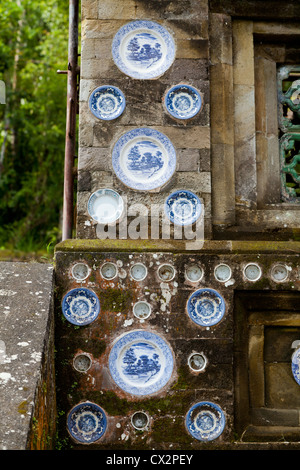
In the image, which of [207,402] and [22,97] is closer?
[207,402]

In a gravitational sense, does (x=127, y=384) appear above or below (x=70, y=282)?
below

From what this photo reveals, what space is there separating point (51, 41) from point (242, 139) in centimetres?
774

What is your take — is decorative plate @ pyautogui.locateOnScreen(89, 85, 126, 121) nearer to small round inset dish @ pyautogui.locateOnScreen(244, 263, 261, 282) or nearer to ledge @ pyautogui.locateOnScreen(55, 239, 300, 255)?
ledge @ pyautogui.locateOnScreen(55, 239, 300, 255)

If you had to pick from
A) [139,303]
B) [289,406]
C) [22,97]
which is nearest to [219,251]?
[139,303]

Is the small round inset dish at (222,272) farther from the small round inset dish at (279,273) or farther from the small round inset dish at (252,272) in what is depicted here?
the small round inset dish at (279,273)

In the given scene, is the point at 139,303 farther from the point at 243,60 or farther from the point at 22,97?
the point at 22,97

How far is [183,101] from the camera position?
3.96m

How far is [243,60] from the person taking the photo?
4.20 metres

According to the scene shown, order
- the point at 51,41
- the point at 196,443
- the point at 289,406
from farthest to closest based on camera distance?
the point at 51,41
the point at 289,406
the point at 196,443

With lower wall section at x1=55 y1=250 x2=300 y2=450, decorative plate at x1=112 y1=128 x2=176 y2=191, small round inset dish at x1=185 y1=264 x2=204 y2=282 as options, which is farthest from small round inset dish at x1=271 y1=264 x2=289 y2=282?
decorative plate at x1=112 y1=128 x2=176 y2=191

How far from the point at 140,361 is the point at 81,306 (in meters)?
0.60

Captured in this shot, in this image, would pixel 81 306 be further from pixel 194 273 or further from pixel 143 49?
pixel 143 49

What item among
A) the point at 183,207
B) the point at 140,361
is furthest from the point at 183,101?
the point at 140,361

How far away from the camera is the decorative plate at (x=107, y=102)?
12.8 ft
